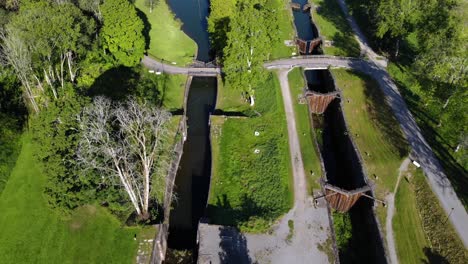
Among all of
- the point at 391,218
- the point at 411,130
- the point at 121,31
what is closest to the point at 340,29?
the point at 411,130

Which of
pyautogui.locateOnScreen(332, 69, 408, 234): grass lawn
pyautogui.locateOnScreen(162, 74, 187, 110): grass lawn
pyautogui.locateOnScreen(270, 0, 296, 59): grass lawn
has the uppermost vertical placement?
pyautogui.locateOnScreen(270, 0, 296, 59): grass lawn

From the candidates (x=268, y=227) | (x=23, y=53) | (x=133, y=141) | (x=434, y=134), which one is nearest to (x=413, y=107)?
(x=434, y=134)

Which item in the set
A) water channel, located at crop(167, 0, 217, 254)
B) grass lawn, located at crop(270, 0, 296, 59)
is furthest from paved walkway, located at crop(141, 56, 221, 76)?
grass lawn, located at crop(270, 0, 296, 59)

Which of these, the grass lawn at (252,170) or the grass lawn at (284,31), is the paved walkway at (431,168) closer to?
the grass lawn at (252,170)

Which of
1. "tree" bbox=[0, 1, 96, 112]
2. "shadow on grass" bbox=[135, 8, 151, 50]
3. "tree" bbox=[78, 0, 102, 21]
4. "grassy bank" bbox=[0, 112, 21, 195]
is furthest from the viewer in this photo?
"shadow on grass" bbox=[135, 8, 151, 50]

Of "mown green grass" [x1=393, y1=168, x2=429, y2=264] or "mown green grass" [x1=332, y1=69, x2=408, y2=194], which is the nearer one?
"mown green grass" [x1=393, y1=168, x2=429, y2=264]

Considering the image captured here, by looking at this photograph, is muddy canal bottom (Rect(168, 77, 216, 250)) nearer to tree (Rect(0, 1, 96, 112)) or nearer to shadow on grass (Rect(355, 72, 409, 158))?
tree (Rect(0, 1, 96, 112))

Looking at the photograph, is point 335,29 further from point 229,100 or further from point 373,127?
point 229,100
